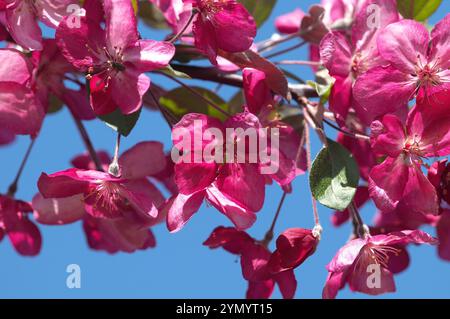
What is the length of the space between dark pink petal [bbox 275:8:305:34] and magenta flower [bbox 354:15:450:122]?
1.81 ft

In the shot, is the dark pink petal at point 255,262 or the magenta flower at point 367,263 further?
the dark pink petal at point 255,262

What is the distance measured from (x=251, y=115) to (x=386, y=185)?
250mm

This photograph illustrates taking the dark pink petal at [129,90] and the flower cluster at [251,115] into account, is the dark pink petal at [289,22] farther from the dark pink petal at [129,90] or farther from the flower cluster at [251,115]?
the dark pink petal at [129,90]

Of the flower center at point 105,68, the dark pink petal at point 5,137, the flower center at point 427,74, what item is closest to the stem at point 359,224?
the flower center at point 427,74

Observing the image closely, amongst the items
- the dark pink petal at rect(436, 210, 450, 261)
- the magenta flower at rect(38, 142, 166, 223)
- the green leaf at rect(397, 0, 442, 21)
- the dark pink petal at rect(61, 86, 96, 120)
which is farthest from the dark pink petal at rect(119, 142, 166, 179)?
the dark pink petal at rect(436, 210, 450, 261)

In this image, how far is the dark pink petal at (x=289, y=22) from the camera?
1945 millimetres

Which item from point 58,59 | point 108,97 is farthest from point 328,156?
point 58,59

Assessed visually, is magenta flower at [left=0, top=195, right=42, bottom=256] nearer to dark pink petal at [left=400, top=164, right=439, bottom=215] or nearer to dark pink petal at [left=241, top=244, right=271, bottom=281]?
dark pink petal at [left=241, top=244, right=271, bottom=281]

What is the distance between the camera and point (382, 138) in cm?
133

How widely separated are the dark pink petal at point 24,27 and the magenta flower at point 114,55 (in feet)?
0.17

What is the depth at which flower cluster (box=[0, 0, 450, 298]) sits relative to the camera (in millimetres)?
1333

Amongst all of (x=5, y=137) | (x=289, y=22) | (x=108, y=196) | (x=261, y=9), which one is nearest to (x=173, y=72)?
(x=108, y=196)

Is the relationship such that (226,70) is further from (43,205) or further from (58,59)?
(43,205)

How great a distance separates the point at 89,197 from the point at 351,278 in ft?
1.62
